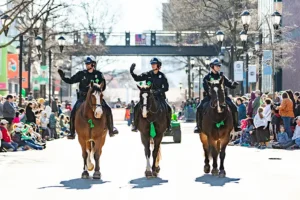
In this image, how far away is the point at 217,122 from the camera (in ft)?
56.7

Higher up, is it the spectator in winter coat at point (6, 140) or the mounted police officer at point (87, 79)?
the mounted police officer at point (87, 79)

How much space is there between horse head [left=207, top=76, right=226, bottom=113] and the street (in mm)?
1605

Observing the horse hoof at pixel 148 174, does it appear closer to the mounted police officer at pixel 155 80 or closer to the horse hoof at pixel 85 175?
the horse hoof at pixel 85 175

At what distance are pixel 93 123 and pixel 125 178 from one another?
1375mm

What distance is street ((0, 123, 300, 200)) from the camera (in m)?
13.9

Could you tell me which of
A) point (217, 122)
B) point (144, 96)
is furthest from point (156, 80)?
point (217, 122)

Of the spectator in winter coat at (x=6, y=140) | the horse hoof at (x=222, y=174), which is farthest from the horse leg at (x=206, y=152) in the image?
the spectator in winter coat at (x=6, y=140)

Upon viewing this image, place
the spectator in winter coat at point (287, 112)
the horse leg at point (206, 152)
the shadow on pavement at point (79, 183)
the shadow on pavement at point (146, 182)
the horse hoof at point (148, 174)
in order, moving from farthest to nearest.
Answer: the spectator in winter coat at point (287, 112) < the horse leg at point (206, 152) < the horse hoof at point (148, 174) < the shadow on pavement at point (146, 182) < the shadow on pavement at point (79, 183)

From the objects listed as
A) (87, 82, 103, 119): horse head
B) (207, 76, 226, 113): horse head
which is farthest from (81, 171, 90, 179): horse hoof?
(207, 76, 226, 113): horse head

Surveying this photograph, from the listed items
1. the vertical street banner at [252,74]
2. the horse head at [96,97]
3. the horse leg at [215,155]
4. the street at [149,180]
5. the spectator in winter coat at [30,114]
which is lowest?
the street at [149,180]

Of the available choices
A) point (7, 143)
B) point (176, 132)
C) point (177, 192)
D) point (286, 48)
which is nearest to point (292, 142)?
point (176, 132)

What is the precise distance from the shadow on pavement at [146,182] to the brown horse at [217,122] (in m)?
1.46

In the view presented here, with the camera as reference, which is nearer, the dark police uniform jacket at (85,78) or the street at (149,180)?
the street at (149,180)

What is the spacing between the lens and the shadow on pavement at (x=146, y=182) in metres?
15.4
